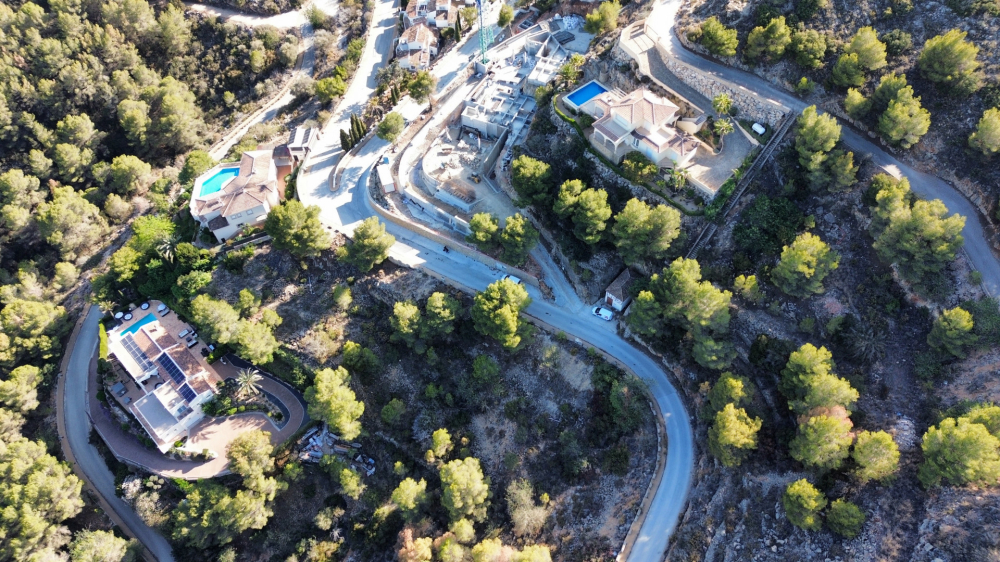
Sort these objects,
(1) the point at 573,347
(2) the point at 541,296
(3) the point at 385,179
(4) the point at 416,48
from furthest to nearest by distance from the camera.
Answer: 1. (4) the point at 416,48
2. (3) the point at 385,179
3. (2) the point at 541,296
4. (1) the point at 573,347

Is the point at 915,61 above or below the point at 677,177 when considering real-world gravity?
above

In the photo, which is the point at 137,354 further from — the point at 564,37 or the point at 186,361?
the point at 564,37

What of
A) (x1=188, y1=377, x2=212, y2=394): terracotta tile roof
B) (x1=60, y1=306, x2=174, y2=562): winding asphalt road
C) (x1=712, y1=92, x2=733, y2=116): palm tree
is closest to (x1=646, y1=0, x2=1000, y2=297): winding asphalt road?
(x1=712, y1=92, x2=733, y2=116): palm tree

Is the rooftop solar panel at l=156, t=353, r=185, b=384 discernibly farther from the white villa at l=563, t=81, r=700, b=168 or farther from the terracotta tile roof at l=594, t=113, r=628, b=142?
the terracotta tile roof at l=594, t=113, r=628, b=142

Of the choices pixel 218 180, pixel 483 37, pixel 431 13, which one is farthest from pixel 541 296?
pixel 431 13

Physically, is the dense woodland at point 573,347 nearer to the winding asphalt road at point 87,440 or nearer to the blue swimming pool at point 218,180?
the winding asphalt road at point 87,440

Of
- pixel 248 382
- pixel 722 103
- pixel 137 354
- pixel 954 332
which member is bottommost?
pixel 137 354

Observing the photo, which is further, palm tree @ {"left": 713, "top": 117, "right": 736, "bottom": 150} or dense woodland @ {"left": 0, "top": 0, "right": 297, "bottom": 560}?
dense woodland @ {"left": 0, "top": 0, "right": 297, "bottom": 560}
